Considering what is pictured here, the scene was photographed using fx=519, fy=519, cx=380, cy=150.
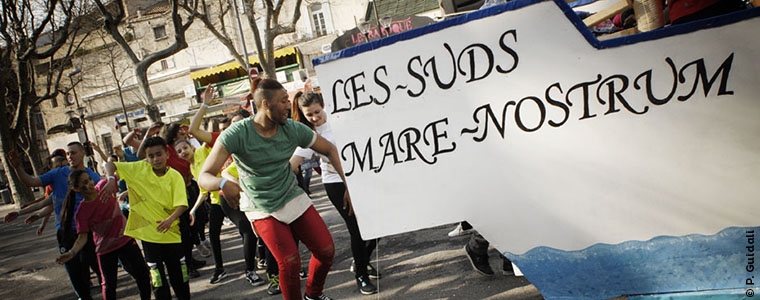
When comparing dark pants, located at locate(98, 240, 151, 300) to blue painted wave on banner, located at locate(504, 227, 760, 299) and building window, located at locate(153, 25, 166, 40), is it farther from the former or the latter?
building window, located at locate(153, 25, 166, 40)

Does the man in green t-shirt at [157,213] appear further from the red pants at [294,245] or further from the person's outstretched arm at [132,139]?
the person's outstretched arm at [132,139]

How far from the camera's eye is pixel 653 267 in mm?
2166

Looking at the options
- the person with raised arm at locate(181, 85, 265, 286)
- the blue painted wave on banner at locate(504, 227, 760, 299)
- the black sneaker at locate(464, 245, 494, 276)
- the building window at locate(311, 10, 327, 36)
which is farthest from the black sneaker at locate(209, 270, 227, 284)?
the building window at locate(311, 10, 327, 36)

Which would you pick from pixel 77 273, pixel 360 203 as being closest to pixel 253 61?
pixel 77 273

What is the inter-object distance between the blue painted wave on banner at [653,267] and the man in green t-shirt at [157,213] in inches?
110

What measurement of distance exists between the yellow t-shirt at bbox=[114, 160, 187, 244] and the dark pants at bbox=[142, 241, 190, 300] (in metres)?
0.06

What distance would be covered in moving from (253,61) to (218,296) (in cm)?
2446

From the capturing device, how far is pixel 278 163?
3.41 metres

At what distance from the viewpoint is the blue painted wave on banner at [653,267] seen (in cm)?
208

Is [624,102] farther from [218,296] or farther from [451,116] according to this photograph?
[218,296]

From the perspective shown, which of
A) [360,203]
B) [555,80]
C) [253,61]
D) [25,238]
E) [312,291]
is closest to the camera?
[555,80]

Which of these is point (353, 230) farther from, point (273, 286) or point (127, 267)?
point (127, 267)

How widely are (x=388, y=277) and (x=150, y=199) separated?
6.72ft

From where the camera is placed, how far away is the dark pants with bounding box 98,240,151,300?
4.16 meters
